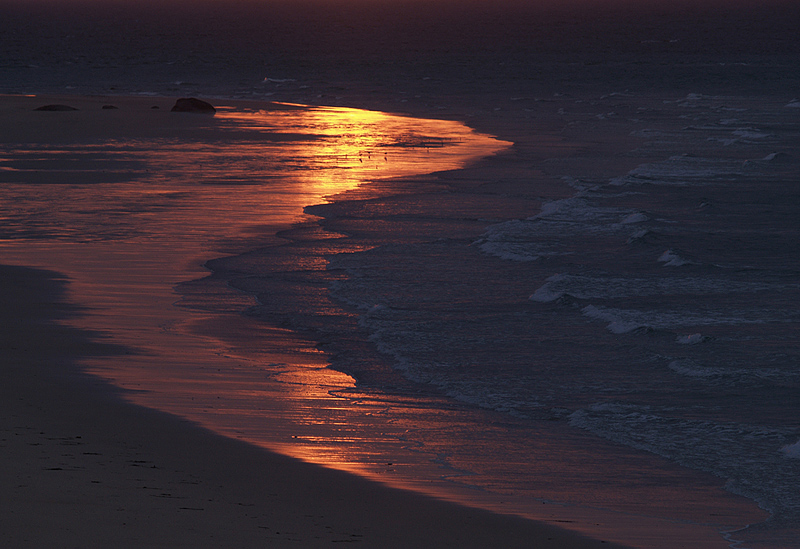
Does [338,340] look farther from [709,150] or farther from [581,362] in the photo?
[709,150]

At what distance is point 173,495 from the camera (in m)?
6.77

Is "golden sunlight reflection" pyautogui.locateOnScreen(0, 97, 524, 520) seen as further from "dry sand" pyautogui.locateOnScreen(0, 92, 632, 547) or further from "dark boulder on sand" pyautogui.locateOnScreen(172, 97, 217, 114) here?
"dark boulder on sand" pyautogui.locateOnScreen(172, 97, 217, 114)

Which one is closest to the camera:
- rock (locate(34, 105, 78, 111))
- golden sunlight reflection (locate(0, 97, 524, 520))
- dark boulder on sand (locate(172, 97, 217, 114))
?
golden sunlight reflection (locate(0, 97, 524, 520))

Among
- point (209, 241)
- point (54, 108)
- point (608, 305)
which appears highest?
point (54, 108)

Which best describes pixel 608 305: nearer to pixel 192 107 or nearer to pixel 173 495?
pixel 173 495

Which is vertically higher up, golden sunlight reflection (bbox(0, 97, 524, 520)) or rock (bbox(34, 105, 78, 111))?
rock (bbox(34, 105, 78, 111))

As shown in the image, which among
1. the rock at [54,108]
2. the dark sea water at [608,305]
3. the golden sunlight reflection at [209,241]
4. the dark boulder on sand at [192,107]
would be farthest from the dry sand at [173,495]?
the dark boulder on sand at [192,107]

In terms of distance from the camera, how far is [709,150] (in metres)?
31.5

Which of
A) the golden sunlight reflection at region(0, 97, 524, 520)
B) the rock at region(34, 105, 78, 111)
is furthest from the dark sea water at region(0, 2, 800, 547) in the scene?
the rock at region(34, 105, 78, 111)

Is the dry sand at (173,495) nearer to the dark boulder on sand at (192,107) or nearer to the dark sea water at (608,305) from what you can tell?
the dark sea water at (608,305)

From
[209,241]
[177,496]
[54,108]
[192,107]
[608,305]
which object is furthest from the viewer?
[192,107]

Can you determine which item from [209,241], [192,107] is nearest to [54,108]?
[192,107]

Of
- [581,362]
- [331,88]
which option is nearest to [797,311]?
[581,362]

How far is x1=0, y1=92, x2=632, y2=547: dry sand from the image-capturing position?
6145mm
